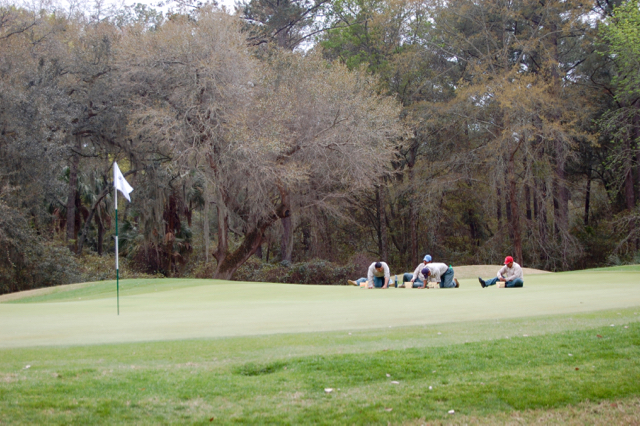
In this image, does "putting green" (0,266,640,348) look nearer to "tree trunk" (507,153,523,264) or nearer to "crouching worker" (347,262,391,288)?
"crouching worker" (347,262,391,288)

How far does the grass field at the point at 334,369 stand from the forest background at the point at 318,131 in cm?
1549

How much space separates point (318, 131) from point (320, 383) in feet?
70.3

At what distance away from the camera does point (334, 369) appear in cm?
552

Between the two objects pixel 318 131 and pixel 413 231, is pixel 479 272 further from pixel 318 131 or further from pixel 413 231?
pixel 413 231

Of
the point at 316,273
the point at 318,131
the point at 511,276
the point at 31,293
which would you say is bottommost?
the point at 31,293

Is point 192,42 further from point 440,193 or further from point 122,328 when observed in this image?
point 122,328

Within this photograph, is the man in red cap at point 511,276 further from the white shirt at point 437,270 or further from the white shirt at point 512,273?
the white shirt at point 437,270

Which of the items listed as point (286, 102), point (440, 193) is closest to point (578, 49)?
point (440, 193)

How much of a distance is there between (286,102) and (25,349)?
19555 millimetres

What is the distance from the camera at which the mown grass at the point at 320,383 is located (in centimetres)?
438

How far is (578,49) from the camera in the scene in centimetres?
3522

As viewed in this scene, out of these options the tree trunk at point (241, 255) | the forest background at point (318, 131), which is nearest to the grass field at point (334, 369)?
the forest background at point (318, 131)

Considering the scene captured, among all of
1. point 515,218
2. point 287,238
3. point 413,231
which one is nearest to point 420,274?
point 515,218

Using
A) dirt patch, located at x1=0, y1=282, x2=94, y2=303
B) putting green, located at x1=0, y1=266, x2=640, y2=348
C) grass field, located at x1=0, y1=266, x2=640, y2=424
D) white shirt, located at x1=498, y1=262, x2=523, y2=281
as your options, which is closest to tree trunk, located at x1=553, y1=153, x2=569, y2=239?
white shirt, located at x1=498, y1=262, x2=523, y2=281
